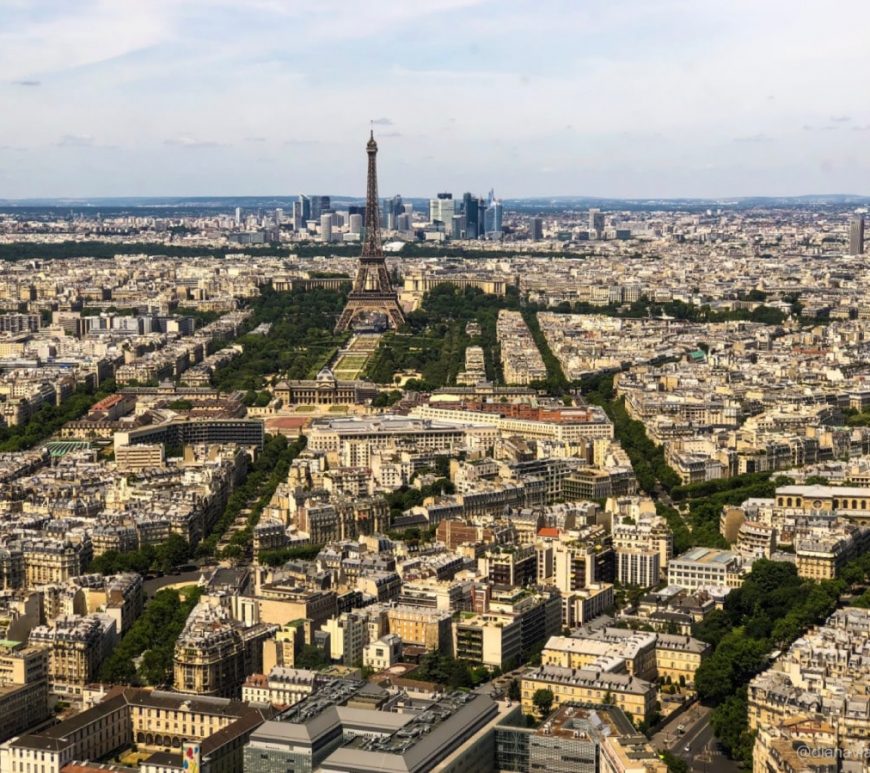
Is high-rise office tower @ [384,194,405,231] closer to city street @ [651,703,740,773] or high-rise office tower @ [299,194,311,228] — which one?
high-rise office tower @ [299,194,311,228]

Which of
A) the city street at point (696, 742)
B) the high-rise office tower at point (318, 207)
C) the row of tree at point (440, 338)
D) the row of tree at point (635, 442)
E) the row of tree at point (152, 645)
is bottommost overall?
the city street at point (696, 742)

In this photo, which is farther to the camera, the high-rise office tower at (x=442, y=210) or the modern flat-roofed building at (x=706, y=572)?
the high-rise office tower at (x=442, y=210)

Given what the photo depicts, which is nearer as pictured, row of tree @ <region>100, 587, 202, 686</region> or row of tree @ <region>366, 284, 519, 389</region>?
row of tree @ <region>100, 587, 202, 686</region>

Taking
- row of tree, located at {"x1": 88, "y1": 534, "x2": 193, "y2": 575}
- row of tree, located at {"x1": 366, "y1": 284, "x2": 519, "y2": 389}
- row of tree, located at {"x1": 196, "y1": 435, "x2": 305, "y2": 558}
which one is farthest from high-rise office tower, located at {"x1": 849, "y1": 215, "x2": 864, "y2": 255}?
row of tree, located at {"x1": 88, "y1": 534, "x2": 193, "y2": 575}

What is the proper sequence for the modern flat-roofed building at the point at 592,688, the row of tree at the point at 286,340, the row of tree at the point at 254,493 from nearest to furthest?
the modern flat-roofed building at the point at 592,688 < the row of tree at the point at 254,493 < the row of tree at the point at 286,340

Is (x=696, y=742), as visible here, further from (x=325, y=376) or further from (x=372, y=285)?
(x=372, y=285)

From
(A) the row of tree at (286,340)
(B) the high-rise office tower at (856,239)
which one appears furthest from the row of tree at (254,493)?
Answer: (B) the high-rise office tower at (856,239)

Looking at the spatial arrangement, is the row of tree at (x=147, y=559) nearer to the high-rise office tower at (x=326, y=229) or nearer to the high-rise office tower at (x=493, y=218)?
the high-rise office tower at (x=326, y=229)

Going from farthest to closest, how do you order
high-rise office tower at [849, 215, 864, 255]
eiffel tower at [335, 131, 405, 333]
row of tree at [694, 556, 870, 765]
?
high-rise office tower at [849, 215, 864, 255] < eiffel tower at [335, 131, 405, 333] < row of tree at [694, 556, 870, 765]

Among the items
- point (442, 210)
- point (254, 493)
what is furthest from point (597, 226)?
point (254, 493)
